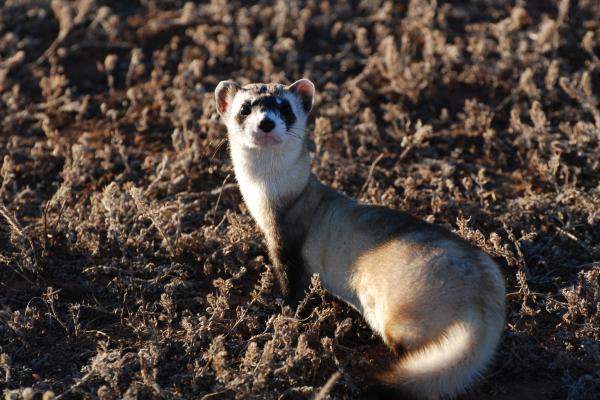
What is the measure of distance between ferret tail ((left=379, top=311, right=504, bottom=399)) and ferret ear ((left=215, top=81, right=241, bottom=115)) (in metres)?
1.70

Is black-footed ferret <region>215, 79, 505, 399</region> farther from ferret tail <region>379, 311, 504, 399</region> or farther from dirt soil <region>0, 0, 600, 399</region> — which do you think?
dirt soil <region>0, 0, 600, 399</region>

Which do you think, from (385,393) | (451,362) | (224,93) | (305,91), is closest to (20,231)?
(224,93)

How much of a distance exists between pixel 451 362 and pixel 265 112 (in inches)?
56.5

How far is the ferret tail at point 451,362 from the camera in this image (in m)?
2.47

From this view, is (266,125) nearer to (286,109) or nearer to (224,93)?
(286,109)

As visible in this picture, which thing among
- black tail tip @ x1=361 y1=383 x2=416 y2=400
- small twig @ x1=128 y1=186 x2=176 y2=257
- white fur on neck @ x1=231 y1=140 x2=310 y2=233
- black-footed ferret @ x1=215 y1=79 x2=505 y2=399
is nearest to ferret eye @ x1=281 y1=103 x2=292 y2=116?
black-footed ferret @ x1=215 y1=79 x2=505 y2=399

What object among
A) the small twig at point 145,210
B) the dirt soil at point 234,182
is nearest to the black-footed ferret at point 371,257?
the dirt soil at point 234,182

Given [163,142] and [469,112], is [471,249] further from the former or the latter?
[163,142]

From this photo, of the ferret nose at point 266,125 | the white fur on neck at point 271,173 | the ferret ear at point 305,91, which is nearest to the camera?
the ferret nose at point 266,125

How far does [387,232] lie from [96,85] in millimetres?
3496

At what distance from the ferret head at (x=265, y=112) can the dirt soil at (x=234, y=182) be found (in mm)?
569

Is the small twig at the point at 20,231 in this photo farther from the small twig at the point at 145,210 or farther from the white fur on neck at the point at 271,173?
the white fur on neck at the point at 271,173

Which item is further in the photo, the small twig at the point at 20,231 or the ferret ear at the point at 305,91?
the ferret ear at the point at 305,91

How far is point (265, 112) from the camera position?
10.9ft
